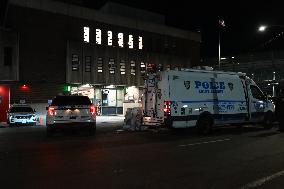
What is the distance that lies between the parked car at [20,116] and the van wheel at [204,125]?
14.7 metres

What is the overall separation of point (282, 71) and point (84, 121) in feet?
100

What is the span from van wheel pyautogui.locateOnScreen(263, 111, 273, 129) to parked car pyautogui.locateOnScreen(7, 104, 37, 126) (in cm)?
1581

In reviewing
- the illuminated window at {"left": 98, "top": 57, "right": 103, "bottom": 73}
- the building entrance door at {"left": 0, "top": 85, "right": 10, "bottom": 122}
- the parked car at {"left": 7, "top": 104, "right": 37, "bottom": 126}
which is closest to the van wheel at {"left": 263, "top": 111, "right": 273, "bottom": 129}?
the parked car at {"left": 7, "top": 104, "right": 37, "bottom": 126}

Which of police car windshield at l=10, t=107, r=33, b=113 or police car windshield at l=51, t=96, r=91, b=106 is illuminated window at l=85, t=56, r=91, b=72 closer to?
police car windshield at l=10, t=107, r=33, b=113

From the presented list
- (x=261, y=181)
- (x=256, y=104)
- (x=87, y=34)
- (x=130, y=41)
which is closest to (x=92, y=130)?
(x=256, y=104)

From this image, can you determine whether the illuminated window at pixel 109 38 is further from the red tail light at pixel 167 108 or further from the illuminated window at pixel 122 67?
the red tail light at pixel 167 108

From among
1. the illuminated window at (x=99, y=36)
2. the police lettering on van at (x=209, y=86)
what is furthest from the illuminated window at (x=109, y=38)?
the police lettering on van at (x=209, y=86)

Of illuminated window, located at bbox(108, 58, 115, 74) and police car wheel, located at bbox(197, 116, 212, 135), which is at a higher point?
illuminated window, located at bbox(108, 58, 115, 74)

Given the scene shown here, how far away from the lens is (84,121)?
61.9 feet

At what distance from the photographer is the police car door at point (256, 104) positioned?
68.8 ft

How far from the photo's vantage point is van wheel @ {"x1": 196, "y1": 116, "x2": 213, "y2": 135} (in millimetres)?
18766

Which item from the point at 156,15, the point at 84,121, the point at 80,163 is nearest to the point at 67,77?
the point at 156,15

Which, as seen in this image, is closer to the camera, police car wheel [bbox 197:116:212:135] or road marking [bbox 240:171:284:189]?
road marking [bbox 240:171:284:189]

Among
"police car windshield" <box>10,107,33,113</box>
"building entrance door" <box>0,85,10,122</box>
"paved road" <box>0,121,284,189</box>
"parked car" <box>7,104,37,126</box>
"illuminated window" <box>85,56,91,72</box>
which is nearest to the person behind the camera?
"paved road" <box>0,121,284,189</box>
